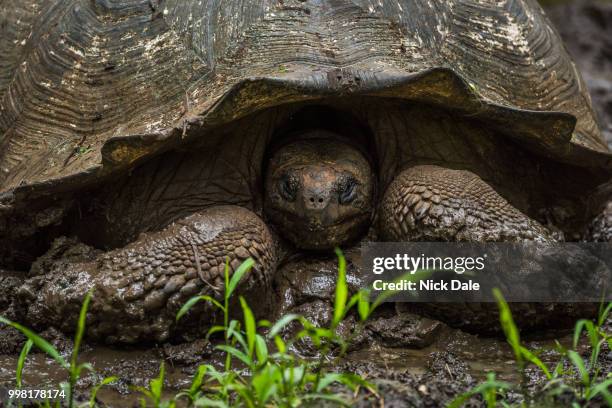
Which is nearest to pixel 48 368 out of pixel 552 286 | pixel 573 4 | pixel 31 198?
pixel 31 198

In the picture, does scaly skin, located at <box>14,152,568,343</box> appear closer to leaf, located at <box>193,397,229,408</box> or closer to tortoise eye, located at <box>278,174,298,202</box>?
tortoise eye, located at <box>278,174,298,202</box>

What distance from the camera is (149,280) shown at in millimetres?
3342

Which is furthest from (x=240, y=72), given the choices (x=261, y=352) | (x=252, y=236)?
(x=261, y=352)

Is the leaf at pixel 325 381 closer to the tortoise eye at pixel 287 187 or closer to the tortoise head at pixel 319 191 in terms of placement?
the tortoise head at pixel 319 191

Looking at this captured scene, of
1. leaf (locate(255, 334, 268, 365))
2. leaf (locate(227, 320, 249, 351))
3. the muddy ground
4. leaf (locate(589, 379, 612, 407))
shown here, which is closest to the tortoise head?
the muddy ground

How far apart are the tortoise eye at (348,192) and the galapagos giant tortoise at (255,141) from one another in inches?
0.6

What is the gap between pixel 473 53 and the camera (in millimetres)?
3830

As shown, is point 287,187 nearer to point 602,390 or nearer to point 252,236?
point 252,236

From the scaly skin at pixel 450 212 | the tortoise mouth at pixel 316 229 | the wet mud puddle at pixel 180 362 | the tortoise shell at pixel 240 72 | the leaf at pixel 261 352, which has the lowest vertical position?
the wet mud puddle at pixel 180 362

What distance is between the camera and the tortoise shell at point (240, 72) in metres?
3.37

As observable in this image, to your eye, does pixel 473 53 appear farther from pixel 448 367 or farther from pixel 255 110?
pixel 448 367

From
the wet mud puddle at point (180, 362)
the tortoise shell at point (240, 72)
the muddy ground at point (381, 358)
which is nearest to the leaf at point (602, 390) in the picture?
the muddy ground at point (381, 358)

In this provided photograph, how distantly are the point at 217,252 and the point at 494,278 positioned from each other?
1.12m

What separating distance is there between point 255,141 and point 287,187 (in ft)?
0.91
